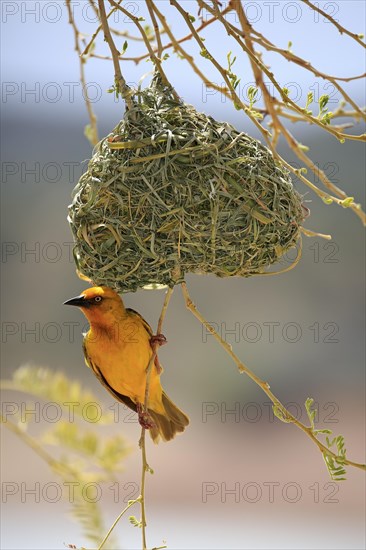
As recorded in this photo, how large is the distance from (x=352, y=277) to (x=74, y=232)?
23.0 feet

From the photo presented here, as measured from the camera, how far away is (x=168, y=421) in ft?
9.48

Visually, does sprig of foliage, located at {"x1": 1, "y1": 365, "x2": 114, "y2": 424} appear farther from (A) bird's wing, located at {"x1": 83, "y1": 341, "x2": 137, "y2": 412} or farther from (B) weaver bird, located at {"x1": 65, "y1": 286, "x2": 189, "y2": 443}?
(A) bird's wing, located at {"x1": 83, "y1": 341, "x2": 137, "y2": 412}

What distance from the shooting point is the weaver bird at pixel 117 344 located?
2.34m

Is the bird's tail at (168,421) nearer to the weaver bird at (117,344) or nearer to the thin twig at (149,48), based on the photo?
the weaver bird at (117,344)

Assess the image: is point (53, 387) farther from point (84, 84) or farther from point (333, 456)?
point (84, 84)

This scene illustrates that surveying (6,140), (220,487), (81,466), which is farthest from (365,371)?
(81,466)

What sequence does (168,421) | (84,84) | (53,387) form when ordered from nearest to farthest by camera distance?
(53,387), (84,84), (168,421)

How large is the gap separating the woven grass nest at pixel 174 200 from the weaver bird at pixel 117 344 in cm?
15

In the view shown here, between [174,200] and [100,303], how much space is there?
45cm

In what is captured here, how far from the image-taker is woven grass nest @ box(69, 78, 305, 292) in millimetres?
2066

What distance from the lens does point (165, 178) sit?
2.06 metres

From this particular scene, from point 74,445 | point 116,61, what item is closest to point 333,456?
point 74,445

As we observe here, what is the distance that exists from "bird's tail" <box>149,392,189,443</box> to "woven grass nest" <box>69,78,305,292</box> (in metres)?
0.82

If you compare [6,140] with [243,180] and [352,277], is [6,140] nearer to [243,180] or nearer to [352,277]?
[352,277]
